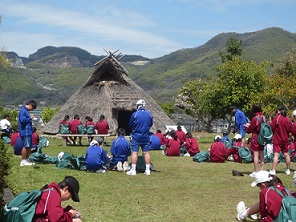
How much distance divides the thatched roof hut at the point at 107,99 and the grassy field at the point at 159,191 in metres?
13.4

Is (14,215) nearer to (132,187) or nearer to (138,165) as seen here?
(132,187)

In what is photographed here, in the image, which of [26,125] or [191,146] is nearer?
[26,125]

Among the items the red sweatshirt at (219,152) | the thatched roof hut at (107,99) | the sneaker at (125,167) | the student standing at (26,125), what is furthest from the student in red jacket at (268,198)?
the thatched roof hut at (107,99)

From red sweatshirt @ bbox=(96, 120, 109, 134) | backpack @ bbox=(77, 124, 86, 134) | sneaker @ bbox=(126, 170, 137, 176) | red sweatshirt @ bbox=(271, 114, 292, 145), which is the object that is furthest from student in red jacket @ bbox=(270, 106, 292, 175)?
backpack @ bbox=(77, 124, 86, 134)

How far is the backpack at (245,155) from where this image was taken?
1543 centimetres

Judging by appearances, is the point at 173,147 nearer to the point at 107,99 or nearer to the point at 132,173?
the point at 132,173

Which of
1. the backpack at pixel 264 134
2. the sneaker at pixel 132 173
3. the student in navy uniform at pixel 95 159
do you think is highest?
the backpack at pixel 264 134

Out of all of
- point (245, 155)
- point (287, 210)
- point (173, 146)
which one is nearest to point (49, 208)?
point (287, 210)

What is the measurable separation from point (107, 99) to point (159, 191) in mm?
18822

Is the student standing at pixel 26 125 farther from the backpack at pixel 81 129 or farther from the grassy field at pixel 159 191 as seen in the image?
the backpack at pixel 81 129

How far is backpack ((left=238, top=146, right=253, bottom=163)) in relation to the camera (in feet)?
50.6

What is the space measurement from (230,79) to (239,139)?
43.7 ft

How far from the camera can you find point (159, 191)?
9.79 meters

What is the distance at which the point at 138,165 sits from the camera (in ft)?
43.2
